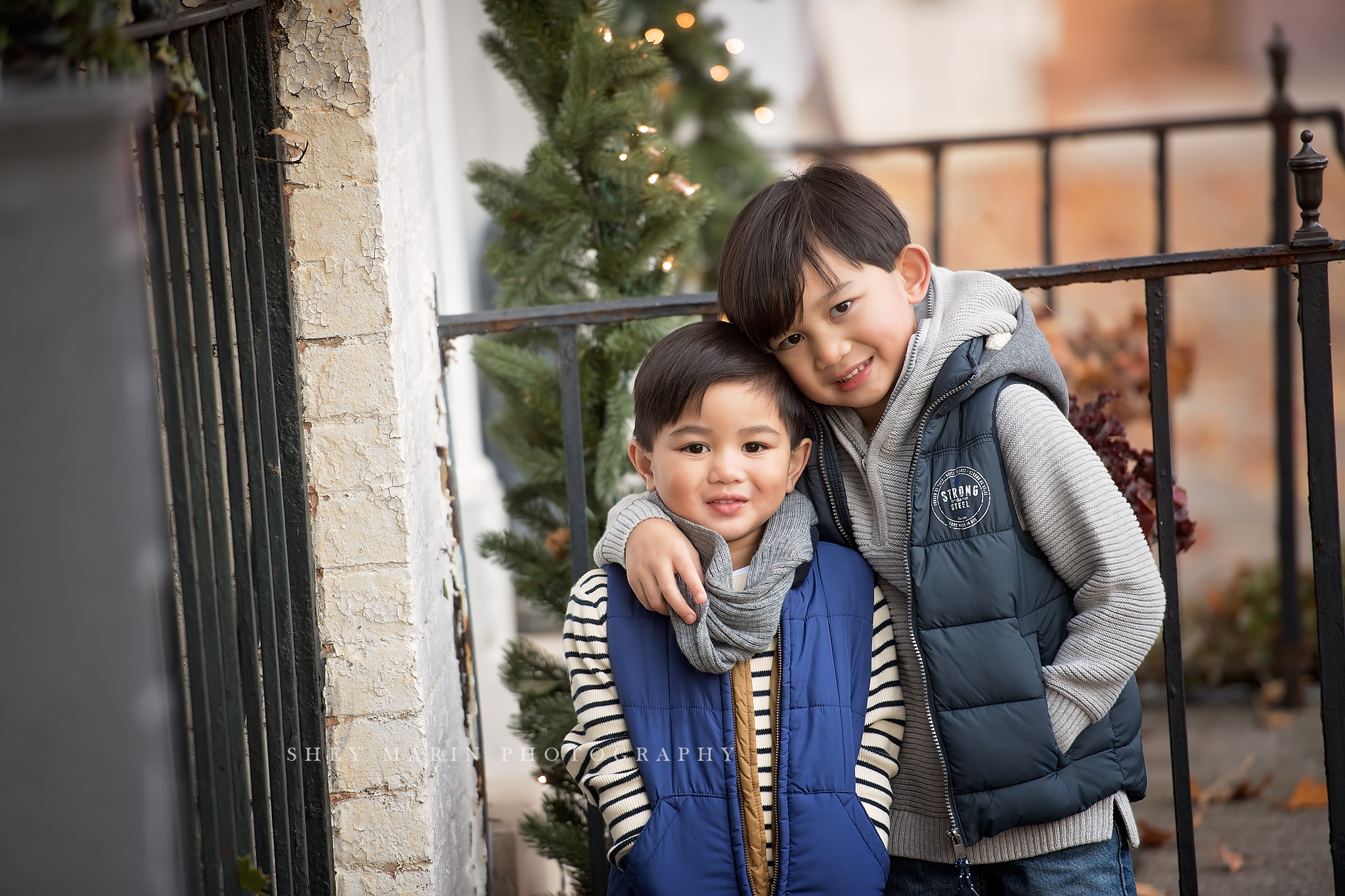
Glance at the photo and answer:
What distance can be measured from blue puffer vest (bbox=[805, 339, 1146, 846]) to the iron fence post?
47 cm

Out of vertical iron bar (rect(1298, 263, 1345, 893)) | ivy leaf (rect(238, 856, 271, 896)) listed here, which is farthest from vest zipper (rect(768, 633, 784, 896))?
vertical iron bar (rect(1298, 263, 1345, 893))

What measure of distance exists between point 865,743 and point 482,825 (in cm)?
88

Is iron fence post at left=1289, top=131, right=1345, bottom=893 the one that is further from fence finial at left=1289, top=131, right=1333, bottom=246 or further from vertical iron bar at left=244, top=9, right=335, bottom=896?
vertical iron bar at left=244, top=9, right=335, bottom=896

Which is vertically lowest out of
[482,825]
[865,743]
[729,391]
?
[482,825]

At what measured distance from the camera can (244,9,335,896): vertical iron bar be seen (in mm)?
1607

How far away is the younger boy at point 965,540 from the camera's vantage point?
5.02 ft

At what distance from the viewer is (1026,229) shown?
6.98m

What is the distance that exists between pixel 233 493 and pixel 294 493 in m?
0.16

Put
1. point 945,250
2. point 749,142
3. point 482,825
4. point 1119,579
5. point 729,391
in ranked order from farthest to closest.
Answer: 1. point 945,250
2. point 749,142
3. point 482,825
4. point 729,391
5. point 1119,579

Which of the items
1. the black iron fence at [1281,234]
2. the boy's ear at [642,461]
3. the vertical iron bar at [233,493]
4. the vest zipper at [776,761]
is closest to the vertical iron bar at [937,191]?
the black iron fence at [1281,234]

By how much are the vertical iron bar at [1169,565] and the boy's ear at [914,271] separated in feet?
1.44

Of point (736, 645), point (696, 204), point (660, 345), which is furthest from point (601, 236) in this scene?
point (736, 645)

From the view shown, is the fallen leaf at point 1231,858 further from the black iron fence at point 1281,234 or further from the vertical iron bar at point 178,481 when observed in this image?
the vertical iron bar at point 178,481

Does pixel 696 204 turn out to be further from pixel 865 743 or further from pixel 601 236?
pixel 865 743
